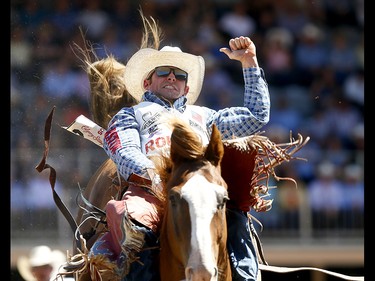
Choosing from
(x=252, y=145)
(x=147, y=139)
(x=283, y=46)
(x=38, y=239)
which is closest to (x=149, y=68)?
(x=147, y=139)

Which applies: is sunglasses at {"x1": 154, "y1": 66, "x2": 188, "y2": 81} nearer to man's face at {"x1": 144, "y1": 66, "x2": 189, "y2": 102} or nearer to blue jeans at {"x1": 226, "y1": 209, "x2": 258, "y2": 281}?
man's face at {"x1": 144, "y1": 66, "x2": 189, "y2": 102}

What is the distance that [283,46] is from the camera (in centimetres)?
1298

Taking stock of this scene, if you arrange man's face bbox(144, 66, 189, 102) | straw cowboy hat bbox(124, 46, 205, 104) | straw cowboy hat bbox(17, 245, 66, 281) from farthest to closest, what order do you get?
straw cowboy hat bbox(17, 245, 66, 281) < straw cowboy hat bbox(124, 46, 205, 104) < man's face bbox(144, 66, 189, 102)

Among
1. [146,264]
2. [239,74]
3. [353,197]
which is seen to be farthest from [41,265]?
[239,74]

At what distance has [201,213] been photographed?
3949mm

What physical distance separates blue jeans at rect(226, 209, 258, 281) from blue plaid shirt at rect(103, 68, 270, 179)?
0.60 meters

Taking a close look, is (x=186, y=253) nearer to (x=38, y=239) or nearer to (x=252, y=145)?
(x=252, y=145)

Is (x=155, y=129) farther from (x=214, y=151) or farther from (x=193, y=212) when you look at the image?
(x=193, y=212)

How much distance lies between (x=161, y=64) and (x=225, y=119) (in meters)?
0.48

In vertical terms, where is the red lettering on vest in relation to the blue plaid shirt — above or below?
below

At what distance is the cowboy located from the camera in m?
4.36

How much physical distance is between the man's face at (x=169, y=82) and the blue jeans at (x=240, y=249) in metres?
0.89

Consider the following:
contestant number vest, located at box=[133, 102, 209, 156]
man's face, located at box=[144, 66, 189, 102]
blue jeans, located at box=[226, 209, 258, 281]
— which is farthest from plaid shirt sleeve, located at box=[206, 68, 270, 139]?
blue jeans, located at box=[226, 209, 258, 281]
